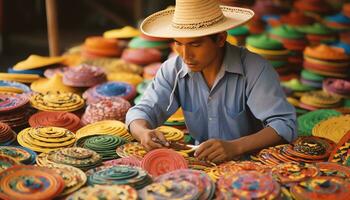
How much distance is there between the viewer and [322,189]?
5.35 ft

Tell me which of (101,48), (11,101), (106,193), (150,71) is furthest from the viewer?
(101,48)

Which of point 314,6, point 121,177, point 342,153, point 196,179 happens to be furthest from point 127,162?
point 314,6

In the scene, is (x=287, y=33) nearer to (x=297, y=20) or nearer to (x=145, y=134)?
(x=297, y=20)

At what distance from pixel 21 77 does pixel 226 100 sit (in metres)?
1.38

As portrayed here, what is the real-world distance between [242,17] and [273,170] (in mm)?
695

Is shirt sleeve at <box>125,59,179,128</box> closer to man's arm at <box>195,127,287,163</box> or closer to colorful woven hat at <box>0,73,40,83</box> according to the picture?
man's arm at <box>195,127,287,163</box>

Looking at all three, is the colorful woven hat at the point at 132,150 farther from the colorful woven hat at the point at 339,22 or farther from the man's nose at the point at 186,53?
the colorful woven hat at the point at 339,22

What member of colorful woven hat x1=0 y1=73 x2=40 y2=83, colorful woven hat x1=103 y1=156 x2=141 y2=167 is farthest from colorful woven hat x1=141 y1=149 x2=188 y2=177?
colorful woven hat x1=0 y1=73 x2=40 y2=83

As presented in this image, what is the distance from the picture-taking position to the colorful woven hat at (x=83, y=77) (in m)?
2.97

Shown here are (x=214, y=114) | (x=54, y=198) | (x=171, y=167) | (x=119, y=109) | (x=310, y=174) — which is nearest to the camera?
(x=54, y=198)

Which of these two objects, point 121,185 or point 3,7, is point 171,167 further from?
point 3,7

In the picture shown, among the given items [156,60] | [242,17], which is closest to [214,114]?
[242,17]

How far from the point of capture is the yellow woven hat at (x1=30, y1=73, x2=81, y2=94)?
9.55ft

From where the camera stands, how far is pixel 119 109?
256 cm
